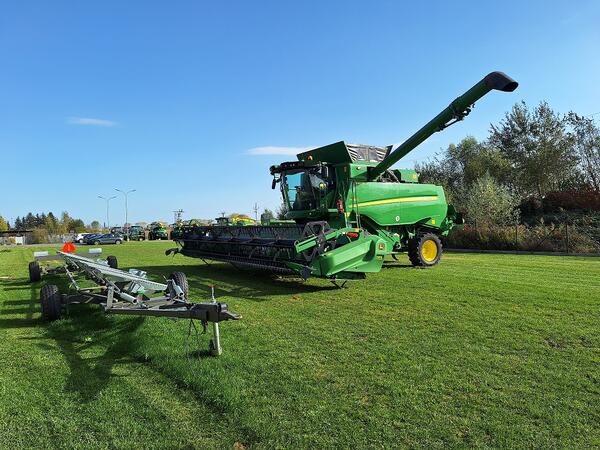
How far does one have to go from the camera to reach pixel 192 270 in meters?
14.0

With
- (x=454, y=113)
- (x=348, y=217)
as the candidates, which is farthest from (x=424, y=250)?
(x=454, y=113)

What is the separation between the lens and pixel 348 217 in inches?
477

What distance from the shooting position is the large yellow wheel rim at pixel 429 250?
1387 centimetres

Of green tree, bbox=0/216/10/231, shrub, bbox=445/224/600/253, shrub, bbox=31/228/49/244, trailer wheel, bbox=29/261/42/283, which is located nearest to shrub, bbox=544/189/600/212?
shrub, bbox=445/224/600/253

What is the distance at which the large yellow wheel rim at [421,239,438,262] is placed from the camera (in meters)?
13.9

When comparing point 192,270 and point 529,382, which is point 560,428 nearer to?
point 529,382

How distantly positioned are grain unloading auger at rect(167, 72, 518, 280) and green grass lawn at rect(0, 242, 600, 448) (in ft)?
4.89

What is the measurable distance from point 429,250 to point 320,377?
10.3 m

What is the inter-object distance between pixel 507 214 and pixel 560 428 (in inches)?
1045

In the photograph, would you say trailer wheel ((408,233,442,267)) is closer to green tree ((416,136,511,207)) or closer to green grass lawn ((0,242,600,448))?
green grass lawn ((0,242,600,448))

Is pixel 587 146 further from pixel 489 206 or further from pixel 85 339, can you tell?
pixel 85 339

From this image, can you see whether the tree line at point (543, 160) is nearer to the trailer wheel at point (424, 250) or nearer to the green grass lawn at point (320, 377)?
the trailer wheel at point (424, 250)

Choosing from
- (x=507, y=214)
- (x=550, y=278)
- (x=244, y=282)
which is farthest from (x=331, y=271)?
(x=507, y=214)

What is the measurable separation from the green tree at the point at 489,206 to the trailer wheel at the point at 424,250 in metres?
14.2
